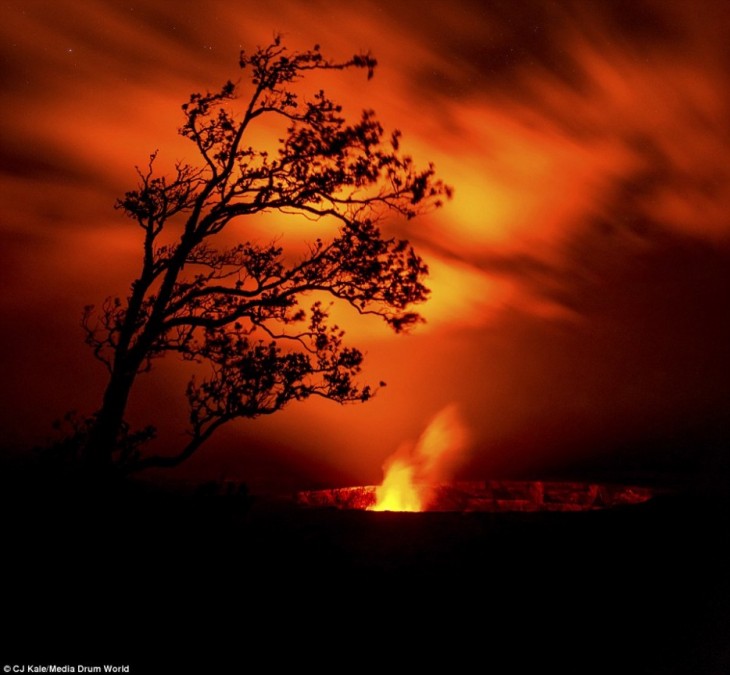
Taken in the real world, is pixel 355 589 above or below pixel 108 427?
below

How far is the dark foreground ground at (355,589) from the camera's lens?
8023 millimetres

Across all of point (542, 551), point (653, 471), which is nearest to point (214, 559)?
point (542, 551)

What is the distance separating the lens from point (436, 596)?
9.21 metres

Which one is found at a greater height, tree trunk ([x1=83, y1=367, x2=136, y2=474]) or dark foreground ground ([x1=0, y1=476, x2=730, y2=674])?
tree trunk ([x1=83, y1=367, x2=136, y2=474])

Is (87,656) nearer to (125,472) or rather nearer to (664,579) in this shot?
(125,472)

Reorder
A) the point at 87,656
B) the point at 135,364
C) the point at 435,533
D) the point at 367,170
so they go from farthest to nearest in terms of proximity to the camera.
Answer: the point at 367,170
the point at 135,364
the point at 435,533
the point at 87,656

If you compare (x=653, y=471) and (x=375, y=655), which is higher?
(x=653, y=471)

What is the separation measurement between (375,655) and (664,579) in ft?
13.3

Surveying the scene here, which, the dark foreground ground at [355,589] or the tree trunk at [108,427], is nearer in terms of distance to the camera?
the dark foreground ground at [355,589]

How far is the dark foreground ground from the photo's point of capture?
26.3 feet

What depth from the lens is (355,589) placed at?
9.34 meters

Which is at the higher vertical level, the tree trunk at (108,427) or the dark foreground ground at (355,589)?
the tree trunk at (108,427)

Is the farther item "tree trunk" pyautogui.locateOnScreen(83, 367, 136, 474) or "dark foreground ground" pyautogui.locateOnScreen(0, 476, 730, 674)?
"tree trunk" pyautogui.locateOnScreen(83, 367, 136, 474)

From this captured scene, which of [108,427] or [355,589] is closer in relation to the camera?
[355,589]
